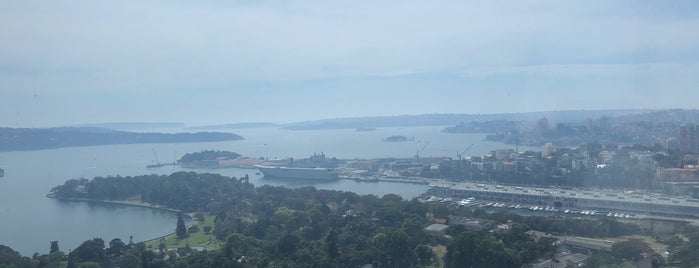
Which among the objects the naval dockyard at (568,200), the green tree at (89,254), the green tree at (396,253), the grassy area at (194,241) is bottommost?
the grassy area at (194,241)

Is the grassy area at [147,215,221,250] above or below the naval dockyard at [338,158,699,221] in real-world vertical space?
below

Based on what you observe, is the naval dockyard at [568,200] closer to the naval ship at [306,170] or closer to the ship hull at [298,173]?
the ship hull at [298,173]

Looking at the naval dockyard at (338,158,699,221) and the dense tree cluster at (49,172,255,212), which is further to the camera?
the dense tree cluster at (49,172,255,212)

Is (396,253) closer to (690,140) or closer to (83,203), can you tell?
(83,203)

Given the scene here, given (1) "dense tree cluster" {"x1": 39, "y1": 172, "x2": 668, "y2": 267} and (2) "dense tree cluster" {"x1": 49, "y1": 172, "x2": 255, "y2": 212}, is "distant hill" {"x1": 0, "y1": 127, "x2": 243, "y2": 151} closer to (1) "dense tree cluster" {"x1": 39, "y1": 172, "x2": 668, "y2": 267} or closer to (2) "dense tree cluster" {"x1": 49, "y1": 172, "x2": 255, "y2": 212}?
(2) "dense tree cluster" {"x1": 49, "y1": 172, "x2": 255, "y2": 212}

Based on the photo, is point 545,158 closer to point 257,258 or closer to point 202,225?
point 202,225

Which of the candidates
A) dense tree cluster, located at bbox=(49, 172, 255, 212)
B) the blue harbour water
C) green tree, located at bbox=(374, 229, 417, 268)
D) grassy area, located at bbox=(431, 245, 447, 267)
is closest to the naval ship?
the blue harbour water

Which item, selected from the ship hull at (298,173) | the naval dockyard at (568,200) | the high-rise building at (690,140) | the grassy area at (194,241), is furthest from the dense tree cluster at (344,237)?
the high-rise building at (690,140)
